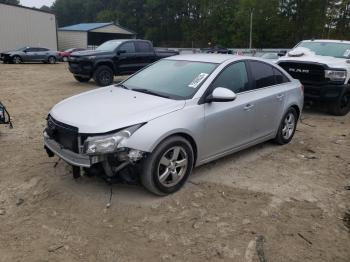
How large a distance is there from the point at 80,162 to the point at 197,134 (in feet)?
4.64

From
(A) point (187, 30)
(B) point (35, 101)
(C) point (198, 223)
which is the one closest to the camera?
(C) point (198, 223)

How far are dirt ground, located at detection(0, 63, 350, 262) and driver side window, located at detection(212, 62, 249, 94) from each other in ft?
3.67

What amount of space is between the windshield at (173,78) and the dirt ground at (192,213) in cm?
116

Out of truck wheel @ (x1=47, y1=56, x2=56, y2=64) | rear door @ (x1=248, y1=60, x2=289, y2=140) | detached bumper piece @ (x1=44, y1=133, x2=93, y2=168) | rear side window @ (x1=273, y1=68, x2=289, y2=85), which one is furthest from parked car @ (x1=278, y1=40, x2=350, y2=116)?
truck wheel @ (x1=47, y1=56, x2=56, y2=64)

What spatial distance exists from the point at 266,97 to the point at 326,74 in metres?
3.98

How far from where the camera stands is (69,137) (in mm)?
4215

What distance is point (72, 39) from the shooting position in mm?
50469

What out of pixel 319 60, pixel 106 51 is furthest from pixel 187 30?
pixel 319 60

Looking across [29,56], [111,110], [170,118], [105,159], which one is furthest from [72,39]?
[105,159]

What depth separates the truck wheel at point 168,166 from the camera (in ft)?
13.6

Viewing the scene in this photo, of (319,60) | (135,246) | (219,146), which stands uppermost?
(319,60)

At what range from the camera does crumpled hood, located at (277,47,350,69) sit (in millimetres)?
9062

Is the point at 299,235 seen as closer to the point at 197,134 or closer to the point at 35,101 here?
the point at 197,134

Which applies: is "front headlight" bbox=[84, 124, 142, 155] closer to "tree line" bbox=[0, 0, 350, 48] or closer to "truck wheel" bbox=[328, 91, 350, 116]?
"truck wheel" bbox=[328, 91, 350, 116]
